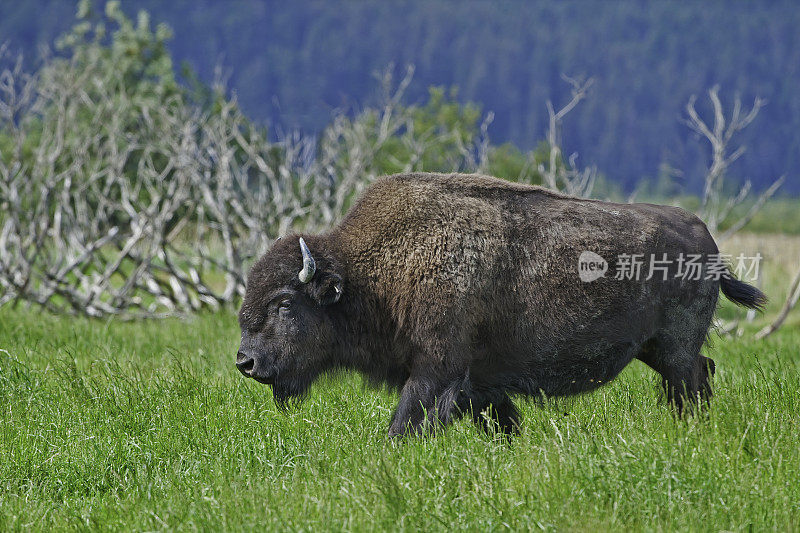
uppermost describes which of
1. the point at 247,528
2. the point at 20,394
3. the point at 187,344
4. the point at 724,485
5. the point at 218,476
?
the point at 724,485

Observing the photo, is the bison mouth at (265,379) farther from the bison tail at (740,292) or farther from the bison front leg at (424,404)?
the bison tail at (740,292)

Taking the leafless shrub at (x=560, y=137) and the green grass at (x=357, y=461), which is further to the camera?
the leafless shrub at (x=560, y=137)

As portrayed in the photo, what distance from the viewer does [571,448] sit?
3.96 metres

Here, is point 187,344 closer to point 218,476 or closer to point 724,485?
point 218,476

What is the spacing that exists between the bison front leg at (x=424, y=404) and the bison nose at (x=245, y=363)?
0.84m

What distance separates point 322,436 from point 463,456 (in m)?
0.98

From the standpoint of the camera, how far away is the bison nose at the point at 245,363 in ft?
15.4

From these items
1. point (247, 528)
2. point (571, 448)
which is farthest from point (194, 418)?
point (571, 448)

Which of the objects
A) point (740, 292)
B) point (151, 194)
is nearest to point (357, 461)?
point (740, 292)

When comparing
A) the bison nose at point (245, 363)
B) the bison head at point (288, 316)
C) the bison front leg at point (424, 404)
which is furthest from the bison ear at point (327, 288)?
the bison front leg at point (424, 404)

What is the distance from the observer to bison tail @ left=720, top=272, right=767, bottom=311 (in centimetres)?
542

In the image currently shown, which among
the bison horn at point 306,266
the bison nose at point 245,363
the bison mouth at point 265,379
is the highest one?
the bison horn at point 306,266

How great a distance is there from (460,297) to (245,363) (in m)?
1.23

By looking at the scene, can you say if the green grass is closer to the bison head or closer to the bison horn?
the bison head
